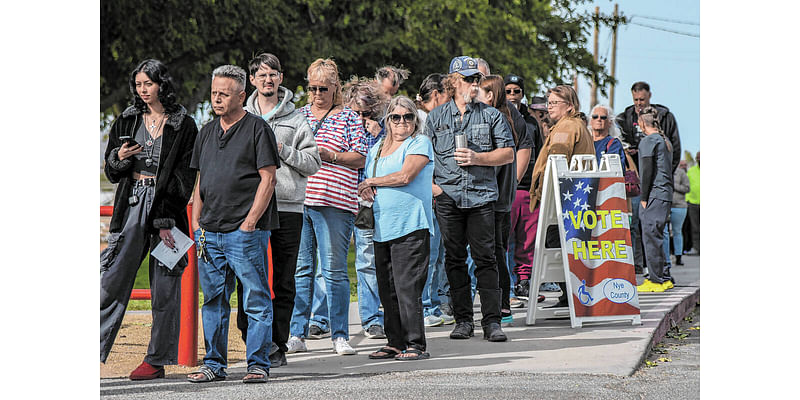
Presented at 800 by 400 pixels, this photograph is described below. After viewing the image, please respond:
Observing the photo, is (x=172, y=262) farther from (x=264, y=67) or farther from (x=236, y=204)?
(x=264, y=67)

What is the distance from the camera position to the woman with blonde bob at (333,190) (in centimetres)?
696

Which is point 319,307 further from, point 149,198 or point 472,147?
point 149,198

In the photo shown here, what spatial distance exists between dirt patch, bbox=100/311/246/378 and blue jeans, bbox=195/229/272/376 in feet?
1.71

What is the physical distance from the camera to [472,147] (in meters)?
7.36

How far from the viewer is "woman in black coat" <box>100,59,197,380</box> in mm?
6078

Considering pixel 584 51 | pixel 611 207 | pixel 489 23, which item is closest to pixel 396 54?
pixel 489 23

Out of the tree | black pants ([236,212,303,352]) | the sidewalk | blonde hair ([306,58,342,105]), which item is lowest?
the sidewalk

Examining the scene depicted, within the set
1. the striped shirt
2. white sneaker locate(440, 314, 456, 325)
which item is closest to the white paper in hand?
the striped shirt

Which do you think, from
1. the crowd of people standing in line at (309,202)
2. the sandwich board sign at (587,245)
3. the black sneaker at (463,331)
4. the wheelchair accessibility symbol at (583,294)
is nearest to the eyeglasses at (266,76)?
the crowd of people standing in line at (309,202)

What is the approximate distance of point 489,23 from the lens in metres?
22.2

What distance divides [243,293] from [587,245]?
10.6 ft

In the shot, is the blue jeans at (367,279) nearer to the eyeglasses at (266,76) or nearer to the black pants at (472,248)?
the black pants at (472,248)

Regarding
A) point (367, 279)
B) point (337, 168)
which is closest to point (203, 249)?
point (337, 168)

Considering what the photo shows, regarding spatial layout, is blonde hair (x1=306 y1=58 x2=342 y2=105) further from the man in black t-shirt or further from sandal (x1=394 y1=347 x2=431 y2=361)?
sandal (x1=394 y1=347 x2=431 y2=361)
